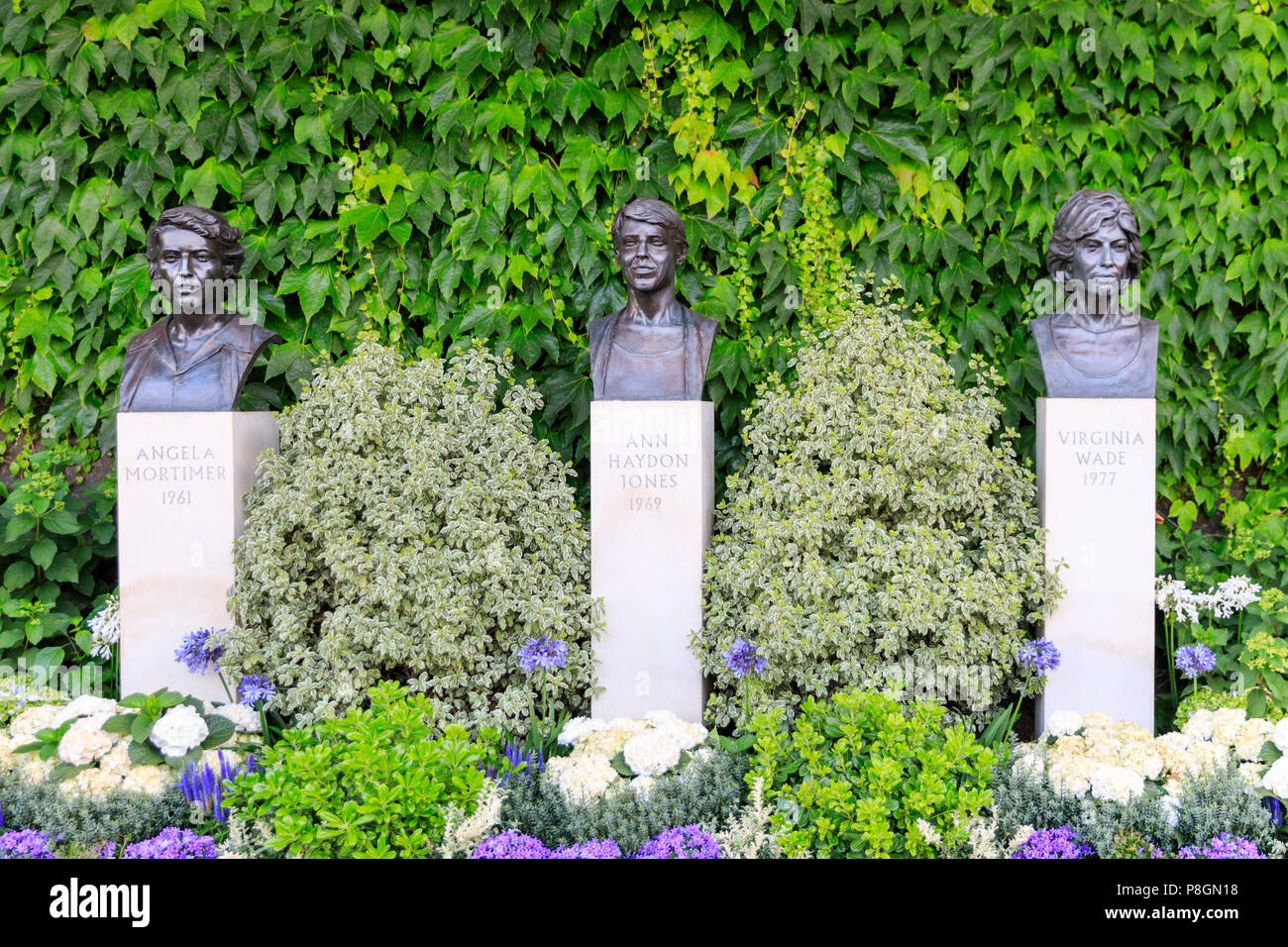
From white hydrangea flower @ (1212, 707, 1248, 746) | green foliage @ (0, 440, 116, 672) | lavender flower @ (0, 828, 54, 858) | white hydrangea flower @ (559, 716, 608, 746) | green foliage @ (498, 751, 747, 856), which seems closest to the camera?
lavender flower @ (0, 828, 54, 858)

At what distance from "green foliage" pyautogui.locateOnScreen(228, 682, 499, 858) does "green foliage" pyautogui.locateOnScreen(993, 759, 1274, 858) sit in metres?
1.41

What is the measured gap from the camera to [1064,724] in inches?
125

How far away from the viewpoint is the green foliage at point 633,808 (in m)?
2.66

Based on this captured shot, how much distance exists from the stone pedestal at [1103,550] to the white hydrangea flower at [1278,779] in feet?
2.70

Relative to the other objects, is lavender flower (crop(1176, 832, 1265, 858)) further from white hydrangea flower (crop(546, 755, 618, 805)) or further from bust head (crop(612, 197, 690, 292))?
bust head (crop(612, 197, 690, 292))

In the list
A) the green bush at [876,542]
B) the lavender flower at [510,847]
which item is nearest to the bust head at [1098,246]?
the green bush at [876,542]

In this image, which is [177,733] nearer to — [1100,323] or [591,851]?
[591,851]

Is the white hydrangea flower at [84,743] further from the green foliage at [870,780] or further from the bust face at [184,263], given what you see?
the green foliage at [870,780]

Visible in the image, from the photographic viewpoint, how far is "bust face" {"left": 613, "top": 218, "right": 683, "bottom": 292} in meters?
3.57

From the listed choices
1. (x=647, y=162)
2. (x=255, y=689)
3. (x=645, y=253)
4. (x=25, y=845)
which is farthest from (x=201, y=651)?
(x=647, y=162)

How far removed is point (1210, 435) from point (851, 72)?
231 cm

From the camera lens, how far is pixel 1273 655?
3.45 meters

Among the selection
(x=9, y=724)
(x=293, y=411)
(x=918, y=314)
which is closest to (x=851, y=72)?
(x=918, y=314)

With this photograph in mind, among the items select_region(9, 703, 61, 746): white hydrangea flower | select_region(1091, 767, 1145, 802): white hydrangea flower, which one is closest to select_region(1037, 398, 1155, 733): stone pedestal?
select_region(1091, 767, 1145, 802): white hydrangea flower
